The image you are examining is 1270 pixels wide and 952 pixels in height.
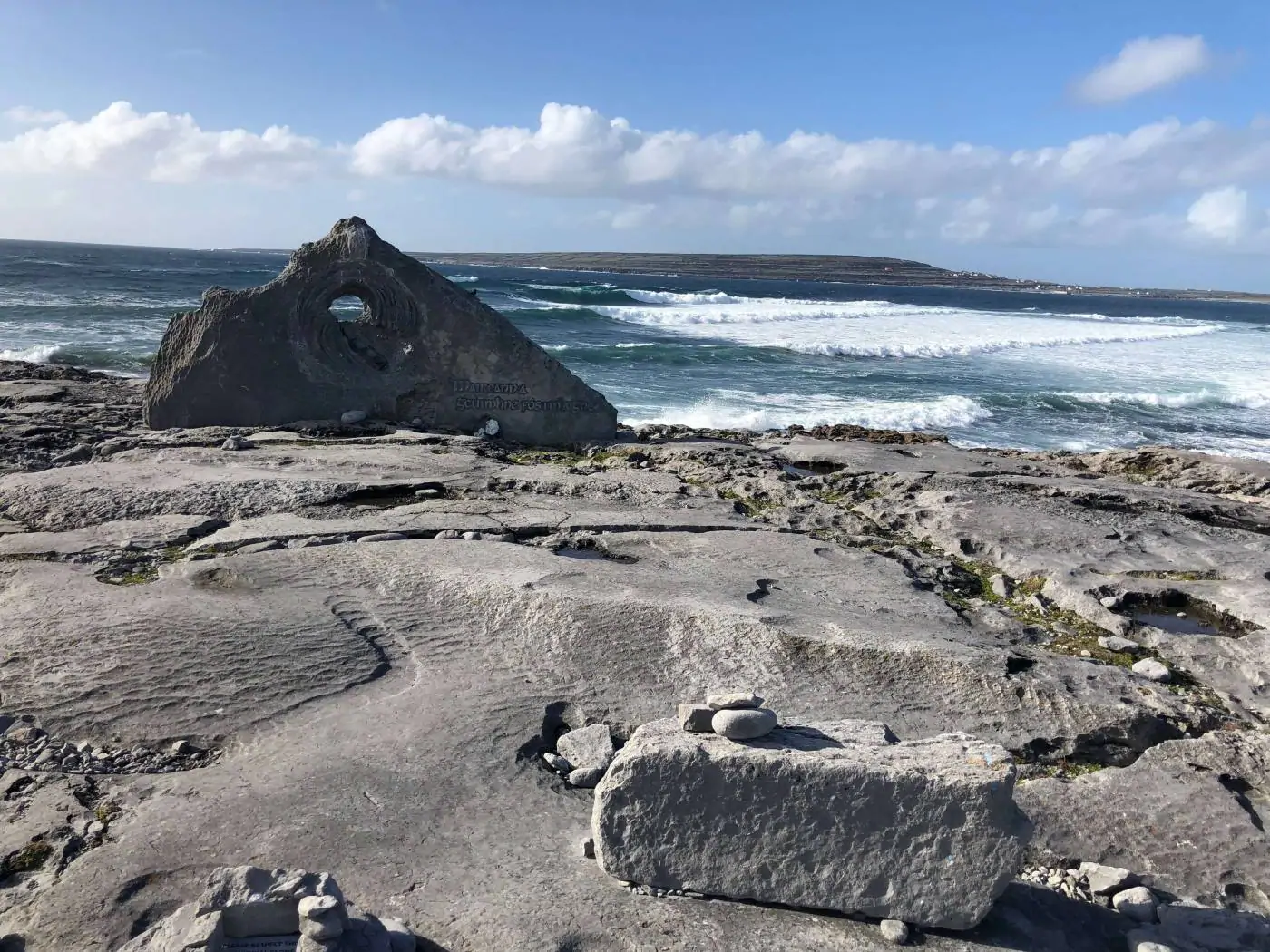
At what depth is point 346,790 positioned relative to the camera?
296 centimetres

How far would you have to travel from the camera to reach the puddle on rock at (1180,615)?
16.5 ft

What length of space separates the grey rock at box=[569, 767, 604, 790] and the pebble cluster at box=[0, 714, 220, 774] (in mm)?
1228

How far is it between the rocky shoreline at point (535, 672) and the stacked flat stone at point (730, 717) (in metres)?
0.45

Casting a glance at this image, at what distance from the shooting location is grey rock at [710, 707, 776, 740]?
2.62m

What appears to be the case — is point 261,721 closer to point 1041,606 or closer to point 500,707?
point 500,707

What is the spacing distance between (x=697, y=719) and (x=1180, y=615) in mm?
3892

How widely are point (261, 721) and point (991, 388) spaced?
18201mm

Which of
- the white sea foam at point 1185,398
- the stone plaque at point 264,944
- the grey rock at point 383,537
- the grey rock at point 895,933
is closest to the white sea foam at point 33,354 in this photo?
the grey rock at point 383,537

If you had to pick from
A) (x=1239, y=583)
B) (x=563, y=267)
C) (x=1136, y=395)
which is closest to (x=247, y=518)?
(x=1239, y=583)

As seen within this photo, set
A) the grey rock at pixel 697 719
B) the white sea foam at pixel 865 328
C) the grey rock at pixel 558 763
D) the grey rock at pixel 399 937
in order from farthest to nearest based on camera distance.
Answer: the white sea foam at pixel 865 328 < the grey rock at pixel 558 763 < the grey rock at pixel 697 719 < the grey rock at pixel 399 937

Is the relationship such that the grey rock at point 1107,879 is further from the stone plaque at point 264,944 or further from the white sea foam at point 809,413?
the white sea foam at point 809,413

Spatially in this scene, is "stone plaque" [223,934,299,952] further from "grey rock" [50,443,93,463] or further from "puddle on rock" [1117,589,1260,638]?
"grey rock" [50,443,93,463]

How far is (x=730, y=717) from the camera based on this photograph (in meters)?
2.62

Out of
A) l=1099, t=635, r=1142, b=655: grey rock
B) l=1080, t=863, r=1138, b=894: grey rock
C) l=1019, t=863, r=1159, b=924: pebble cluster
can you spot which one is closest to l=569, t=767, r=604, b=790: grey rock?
l=1019, t=863, r=1159, b=924: pebble cluster
